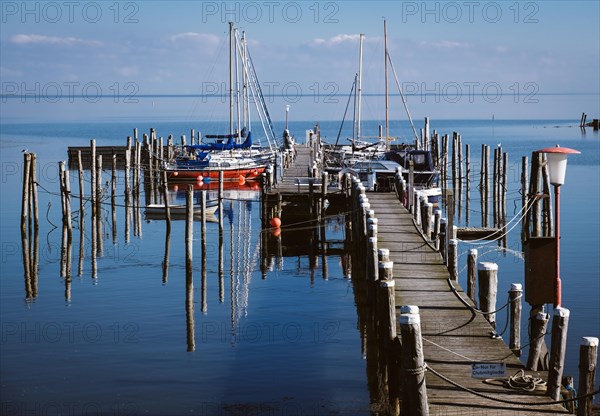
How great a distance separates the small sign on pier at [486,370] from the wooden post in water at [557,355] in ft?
2.07

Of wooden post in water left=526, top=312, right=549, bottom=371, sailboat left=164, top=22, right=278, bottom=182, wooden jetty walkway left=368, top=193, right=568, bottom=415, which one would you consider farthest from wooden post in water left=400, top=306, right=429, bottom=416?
sailboat left=164, top=22, right=278, bottom=182

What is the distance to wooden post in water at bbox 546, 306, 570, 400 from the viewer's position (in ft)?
38.6

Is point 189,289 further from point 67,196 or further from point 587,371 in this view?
point 587,371

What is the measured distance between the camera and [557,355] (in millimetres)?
11844

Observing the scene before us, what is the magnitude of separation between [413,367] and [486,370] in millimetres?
1362

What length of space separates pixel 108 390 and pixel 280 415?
3.30 metres

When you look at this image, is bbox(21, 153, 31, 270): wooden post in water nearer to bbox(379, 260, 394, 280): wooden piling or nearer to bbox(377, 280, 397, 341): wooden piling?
bbox(379, 260, 394, 280): wooden piling

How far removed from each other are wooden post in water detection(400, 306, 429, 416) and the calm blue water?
4.14 meters

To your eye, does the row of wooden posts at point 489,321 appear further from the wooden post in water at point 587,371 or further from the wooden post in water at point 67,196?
the wooden post in water at point 67,196

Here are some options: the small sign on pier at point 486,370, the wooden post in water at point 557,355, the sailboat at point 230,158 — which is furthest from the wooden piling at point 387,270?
the sailboat at point 230,158

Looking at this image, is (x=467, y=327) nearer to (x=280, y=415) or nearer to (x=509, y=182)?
(x=280, y=415)

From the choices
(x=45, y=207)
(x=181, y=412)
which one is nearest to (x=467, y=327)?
(x=181, y=412)

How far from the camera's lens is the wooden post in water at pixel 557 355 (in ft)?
38.6

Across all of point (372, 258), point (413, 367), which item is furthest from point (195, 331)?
point (413, 367)
